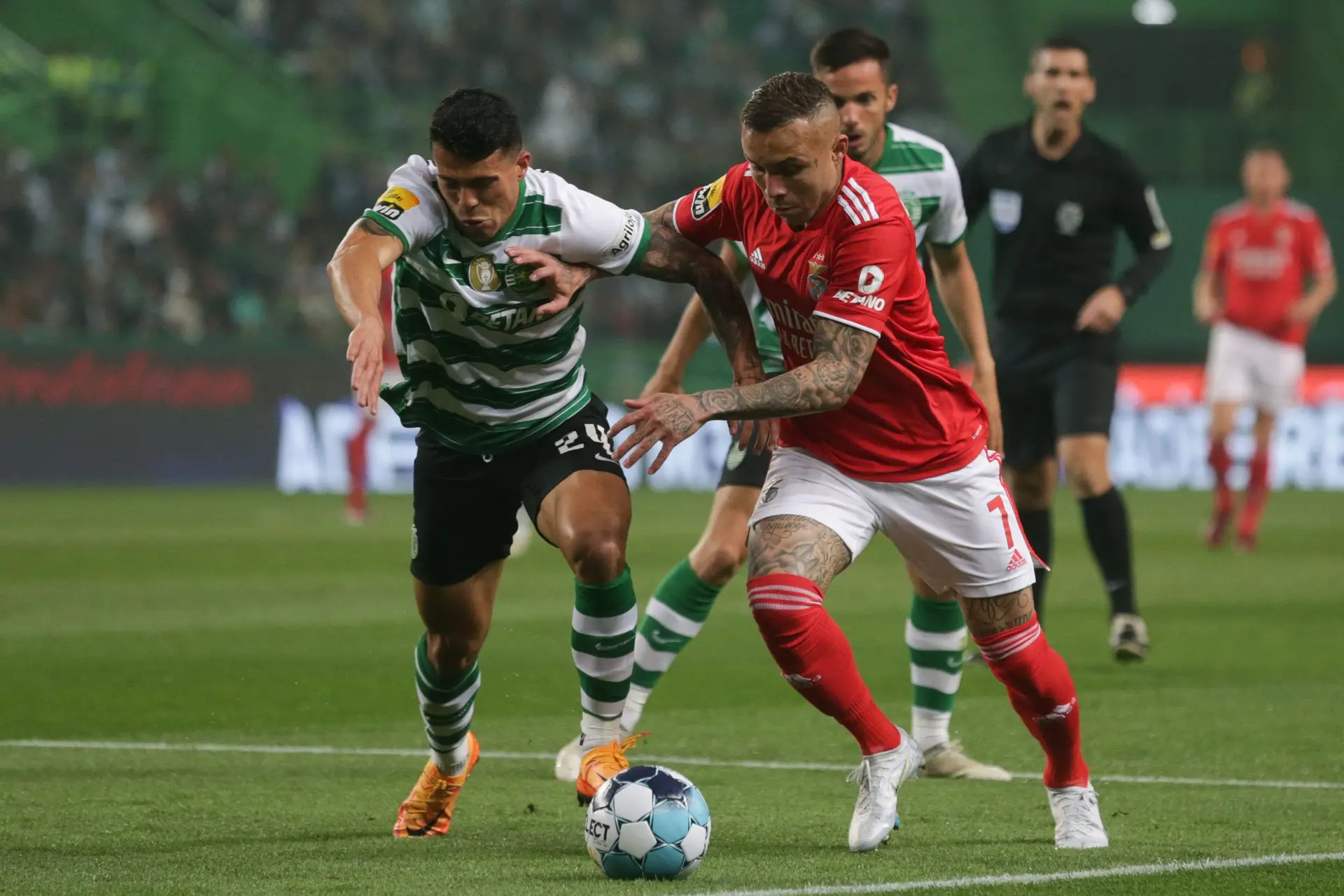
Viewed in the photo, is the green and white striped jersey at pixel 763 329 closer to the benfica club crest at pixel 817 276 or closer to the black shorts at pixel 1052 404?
the benfica club crest at pixel 817 276

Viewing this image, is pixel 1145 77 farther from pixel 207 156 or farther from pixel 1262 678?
pixel 1262 678

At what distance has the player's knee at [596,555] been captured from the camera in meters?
5.02

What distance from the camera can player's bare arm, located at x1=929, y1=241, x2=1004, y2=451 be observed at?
5996mm

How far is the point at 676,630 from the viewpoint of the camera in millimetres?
6391

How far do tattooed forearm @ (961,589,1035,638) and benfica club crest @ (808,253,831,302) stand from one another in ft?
2.70

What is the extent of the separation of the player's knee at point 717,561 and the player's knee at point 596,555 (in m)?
1.25

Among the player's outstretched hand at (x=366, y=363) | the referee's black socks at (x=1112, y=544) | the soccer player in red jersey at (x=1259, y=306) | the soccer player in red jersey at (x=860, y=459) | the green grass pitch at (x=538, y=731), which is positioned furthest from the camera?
the soccer player in red jersey at (x=1259, y=306)

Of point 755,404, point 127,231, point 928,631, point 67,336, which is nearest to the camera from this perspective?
point 755,404

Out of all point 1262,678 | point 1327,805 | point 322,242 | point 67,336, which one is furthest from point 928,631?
point 322,242

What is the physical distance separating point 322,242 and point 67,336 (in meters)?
3.73

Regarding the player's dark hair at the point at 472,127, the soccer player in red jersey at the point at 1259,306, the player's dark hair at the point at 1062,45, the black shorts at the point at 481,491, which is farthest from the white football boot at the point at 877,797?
the soccer player in red jersey at the point at 1259,306

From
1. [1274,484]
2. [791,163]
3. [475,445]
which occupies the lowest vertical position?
[1274,484]

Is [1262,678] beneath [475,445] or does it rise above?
beneath

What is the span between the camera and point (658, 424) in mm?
4285
